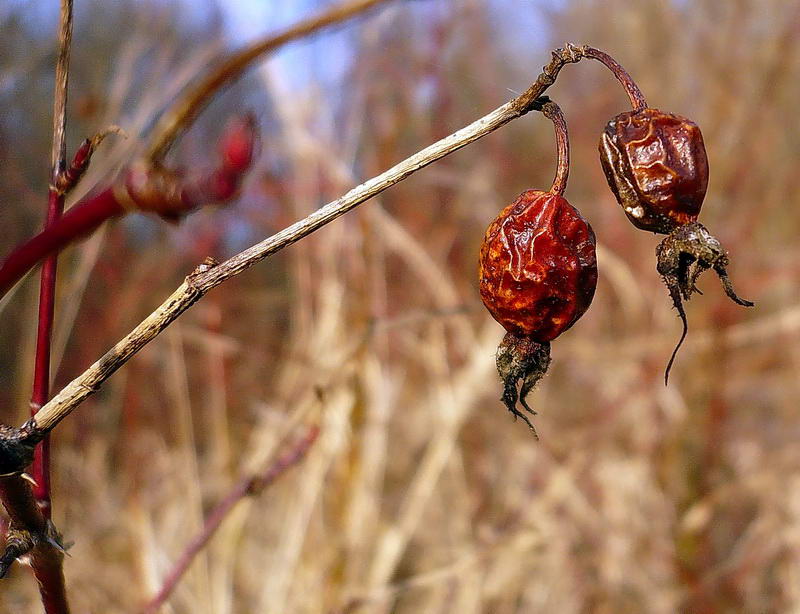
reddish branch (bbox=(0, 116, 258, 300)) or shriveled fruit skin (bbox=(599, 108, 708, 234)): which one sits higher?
shriveled fruit skin (bbox=(599, 108, 708, 234))

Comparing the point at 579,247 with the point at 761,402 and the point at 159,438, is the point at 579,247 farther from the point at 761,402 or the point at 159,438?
the point at 761,402

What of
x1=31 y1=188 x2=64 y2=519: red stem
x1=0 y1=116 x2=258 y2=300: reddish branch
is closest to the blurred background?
x1=31 y1=188 x2=64 y2=519: red stem

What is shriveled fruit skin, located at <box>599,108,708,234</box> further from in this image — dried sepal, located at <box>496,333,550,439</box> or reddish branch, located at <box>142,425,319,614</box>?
reddish branch, located at <box>142,425,319,614</box>

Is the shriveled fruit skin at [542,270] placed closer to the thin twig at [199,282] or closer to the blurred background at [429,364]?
the thin twig at [199,282]

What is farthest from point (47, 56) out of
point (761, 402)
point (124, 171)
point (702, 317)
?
point (761, 402)

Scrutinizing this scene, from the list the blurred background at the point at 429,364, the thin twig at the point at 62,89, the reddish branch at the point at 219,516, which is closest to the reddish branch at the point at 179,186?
the thin twig at the point at 62,89

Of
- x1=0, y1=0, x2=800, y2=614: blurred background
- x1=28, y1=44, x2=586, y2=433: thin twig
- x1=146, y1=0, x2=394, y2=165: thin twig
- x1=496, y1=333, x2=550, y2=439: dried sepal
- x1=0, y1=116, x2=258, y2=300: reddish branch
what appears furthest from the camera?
x1=0, y1=0, x2=800, y2=614: blurred background
